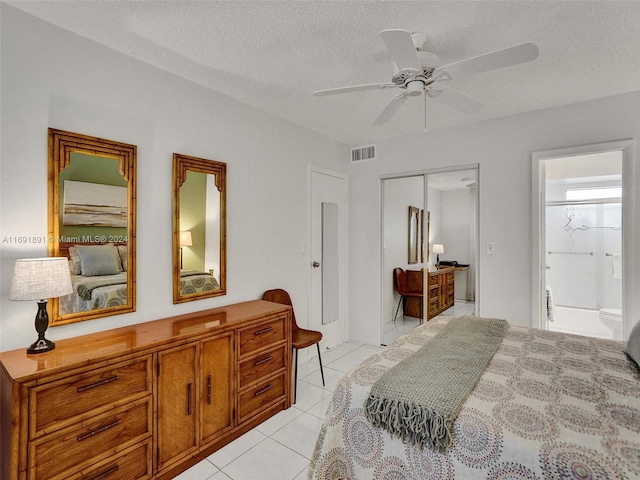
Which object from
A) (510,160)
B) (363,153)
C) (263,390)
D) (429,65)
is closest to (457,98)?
(429,65)

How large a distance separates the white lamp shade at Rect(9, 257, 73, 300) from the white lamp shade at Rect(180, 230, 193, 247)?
830 mm

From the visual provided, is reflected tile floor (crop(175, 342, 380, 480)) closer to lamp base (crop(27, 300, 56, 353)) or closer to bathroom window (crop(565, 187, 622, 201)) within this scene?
lamp base (crop(27, 300, 56, 353))

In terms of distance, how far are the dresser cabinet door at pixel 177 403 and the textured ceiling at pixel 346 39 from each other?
189 cm

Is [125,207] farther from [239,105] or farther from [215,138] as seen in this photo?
[239,105]

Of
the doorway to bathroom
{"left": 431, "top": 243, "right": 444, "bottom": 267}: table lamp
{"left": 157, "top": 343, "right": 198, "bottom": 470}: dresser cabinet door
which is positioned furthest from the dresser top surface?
the doorway to bathroom

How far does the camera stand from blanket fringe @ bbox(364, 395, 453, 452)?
125 centimetres

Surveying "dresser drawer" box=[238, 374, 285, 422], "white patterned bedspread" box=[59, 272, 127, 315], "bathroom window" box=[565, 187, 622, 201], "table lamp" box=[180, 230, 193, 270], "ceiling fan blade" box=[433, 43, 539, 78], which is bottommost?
"dresser drawer" box=[238, 374, 285, 422]

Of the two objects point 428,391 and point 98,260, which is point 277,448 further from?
point 98,260

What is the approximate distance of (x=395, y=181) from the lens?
4062 millimetres

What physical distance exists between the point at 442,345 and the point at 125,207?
2.21 m

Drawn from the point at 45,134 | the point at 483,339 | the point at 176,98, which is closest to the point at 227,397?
the point at 483,339

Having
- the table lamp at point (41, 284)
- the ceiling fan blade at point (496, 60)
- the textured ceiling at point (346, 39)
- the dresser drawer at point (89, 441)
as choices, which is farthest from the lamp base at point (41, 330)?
the ceiling fan blade at point (496, 60)

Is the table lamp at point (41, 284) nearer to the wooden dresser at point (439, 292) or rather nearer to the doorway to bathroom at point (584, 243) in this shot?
the wooden dresser at point (439, 292)

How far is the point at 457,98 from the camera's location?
2088 millimetres
